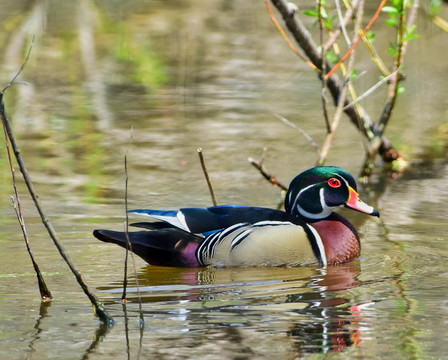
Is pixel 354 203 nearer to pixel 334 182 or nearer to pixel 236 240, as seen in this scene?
pixel 334 182

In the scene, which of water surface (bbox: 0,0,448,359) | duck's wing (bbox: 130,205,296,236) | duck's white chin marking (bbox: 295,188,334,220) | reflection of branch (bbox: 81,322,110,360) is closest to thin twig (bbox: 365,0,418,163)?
water surface (bbox: 0,0,448,359)

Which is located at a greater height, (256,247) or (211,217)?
(211,217)

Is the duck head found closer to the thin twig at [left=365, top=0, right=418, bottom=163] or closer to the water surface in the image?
the water surface

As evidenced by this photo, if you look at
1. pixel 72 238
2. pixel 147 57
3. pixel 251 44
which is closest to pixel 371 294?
pixel 72 238

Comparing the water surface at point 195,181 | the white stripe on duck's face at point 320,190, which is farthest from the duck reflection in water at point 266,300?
the white stripe on duck's face at point 320,190

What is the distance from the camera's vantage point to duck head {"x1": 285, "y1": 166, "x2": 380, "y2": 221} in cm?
791

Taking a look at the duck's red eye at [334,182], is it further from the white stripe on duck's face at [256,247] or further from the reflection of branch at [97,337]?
the reflection of branch at [97,337]

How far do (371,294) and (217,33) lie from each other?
48.8 feet

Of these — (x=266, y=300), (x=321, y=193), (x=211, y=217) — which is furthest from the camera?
(x=321, y=193)

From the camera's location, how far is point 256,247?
24.6 feet

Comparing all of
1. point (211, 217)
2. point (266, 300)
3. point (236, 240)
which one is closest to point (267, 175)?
point (211, 217)

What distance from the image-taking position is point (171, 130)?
12.9 m

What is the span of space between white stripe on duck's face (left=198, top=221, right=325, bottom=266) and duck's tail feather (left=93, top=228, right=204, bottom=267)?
8 centimetres

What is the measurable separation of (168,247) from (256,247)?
644 millimetres
